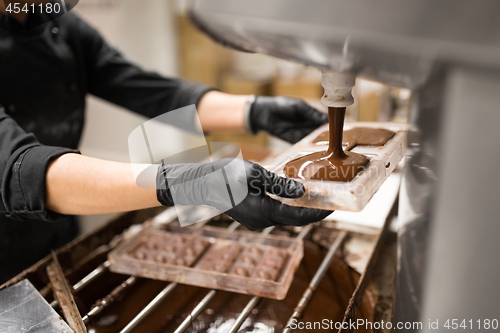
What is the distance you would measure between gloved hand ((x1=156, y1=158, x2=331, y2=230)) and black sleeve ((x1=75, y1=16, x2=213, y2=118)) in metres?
0.73

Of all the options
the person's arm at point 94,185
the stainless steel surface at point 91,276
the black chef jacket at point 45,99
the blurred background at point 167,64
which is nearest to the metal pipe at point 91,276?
the stainless steel surface at point 91,276

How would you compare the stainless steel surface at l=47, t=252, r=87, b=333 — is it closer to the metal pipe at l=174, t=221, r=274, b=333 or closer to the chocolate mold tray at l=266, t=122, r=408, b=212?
the metal pipe at l=174, t=221, r=274, b=333

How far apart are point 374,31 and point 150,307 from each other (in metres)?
0.82

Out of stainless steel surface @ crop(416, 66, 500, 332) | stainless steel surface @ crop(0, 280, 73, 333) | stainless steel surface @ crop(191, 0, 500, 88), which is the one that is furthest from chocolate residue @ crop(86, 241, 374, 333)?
stainless steel surface @ crop(191, 0, 500, 88)

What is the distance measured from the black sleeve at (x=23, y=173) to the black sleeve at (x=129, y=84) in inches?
26.6

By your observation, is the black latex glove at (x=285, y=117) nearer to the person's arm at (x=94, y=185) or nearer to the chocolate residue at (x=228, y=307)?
the chocolate residue at (x=228, y=307)

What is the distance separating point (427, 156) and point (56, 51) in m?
1.26

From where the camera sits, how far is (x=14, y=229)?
1151 mm

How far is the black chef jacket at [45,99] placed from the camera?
30.6 inches

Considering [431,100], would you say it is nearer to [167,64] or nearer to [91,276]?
[91,276]

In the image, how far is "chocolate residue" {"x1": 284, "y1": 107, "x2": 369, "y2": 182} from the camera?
0.75m

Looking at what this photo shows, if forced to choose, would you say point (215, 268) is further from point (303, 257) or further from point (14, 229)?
point (14, 229)

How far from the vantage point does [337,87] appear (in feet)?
2.04

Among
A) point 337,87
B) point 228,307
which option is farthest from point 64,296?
point 337,87
